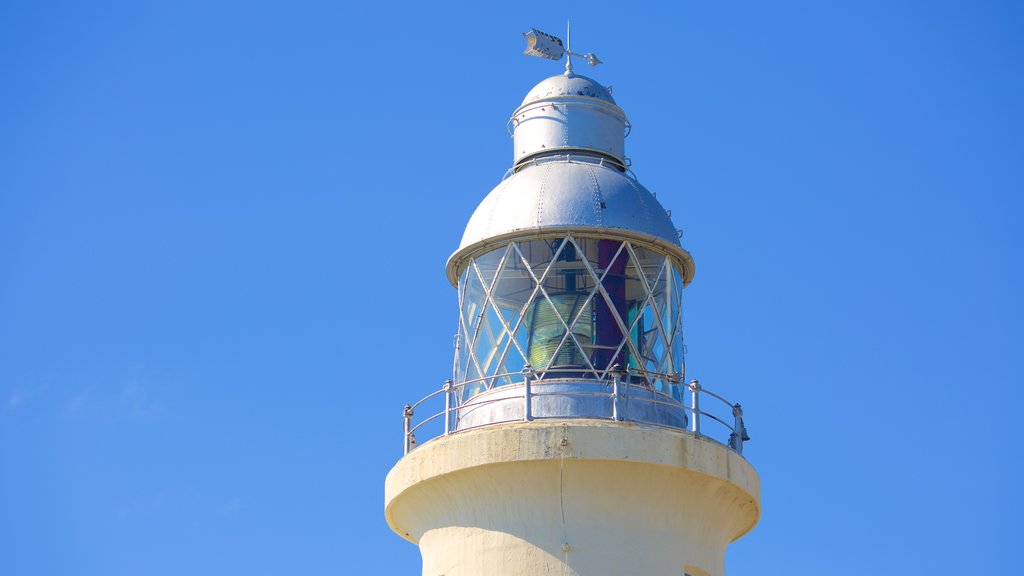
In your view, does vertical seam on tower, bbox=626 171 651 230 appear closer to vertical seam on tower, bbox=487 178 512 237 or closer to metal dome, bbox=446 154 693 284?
metal dome, bbox=446 154 693 284

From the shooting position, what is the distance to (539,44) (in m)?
24.0

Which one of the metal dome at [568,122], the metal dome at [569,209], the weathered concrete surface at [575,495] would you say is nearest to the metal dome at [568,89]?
the metal dome at [568,122]

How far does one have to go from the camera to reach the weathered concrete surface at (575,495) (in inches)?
801

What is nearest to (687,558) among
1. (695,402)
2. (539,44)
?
(695,402)

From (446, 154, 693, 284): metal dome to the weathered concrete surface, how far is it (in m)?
2.46

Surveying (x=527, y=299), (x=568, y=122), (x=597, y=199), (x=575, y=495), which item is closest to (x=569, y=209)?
(x=597, y=199)

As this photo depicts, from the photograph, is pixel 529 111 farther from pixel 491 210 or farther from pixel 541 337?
pixel 541 337

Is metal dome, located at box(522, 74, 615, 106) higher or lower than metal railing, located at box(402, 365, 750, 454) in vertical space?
higher

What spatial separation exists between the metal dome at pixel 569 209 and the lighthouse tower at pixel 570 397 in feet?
0.07

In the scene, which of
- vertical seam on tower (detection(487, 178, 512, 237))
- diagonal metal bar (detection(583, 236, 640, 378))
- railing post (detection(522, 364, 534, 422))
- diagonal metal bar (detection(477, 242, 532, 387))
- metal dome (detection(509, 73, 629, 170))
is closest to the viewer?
railing post (detection(522, 364, 534, 422))

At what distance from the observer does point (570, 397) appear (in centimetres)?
2105

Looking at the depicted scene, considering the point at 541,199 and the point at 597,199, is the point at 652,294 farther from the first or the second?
the point at 541,199

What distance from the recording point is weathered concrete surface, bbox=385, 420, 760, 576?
2034 centimetres

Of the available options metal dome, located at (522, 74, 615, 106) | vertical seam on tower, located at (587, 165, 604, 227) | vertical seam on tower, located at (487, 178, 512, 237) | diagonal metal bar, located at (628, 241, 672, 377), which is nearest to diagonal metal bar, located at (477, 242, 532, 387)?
vertical seam on tower, located at (487, 178, 512, 237)
